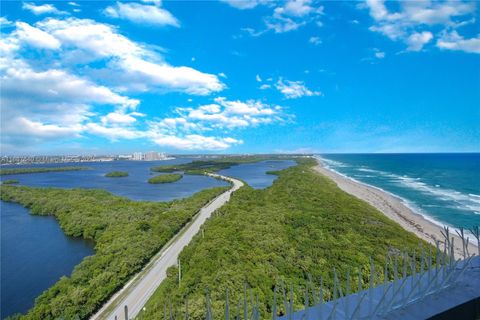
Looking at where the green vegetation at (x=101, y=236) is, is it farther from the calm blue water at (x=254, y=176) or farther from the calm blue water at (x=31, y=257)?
the calm blue water at (x=254, y=176)

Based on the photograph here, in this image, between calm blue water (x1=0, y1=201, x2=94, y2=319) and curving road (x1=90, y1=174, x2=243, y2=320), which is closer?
curving road (x1=90, y1=174, x2=243, y2=320)

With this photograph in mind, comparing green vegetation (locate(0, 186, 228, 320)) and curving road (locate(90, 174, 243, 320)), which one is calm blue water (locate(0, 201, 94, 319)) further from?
curving road (locate(90, 174, 243, 320))

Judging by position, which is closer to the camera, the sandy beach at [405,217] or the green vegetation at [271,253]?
the green vegetation at [271,253]

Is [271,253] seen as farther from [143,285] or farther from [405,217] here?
[405,217]

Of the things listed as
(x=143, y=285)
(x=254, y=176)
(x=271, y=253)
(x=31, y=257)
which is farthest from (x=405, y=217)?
(x=254, y=176)

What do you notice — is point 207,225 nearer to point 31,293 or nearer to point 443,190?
point 31,293

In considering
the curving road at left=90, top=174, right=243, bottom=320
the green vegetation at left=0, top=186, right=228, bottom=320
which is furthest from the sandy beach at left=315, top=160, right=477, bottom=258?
the green vegetation at left=0, top=186, right=228, bottom=320

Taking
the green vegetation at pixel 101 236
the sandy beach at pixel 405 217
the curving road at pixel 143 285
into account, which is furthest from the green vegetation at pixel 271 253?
the sandy beach at pixel 405 217
